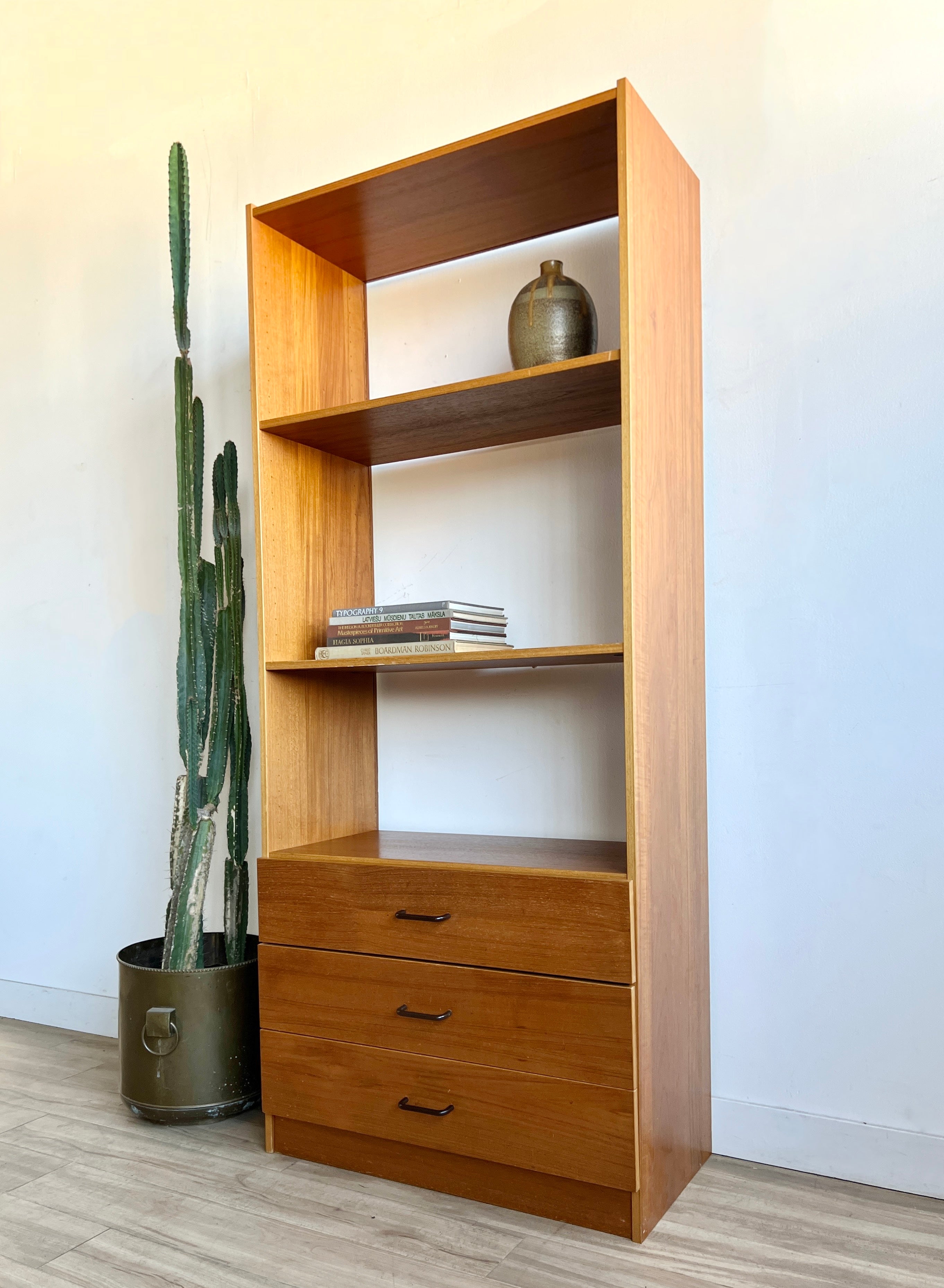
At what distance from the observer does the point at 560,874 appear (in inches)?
64.3

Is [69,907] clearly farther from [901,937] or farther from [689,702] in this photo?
[901,937]

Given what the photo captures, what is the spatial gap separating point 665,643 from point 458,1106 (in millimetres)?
858

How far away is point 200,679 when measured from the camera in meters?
2.17

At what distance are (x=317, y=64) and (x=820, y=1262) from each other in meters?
2.62

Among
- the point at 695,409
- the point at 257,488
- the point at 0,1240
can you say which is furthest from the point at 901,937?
the point at 0,1240

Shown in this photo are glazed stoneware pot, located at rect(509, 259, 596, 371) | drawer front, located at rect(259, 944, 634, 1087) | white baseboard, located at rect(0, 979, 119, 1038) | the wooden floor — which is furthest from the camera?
white baseboard, located at rect(0, 979, 119, 1038)

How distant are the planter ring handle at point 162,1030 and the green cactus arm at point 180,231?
1.38 meters

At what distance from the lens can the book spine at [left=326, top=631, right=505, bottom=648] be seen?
6.03 feet

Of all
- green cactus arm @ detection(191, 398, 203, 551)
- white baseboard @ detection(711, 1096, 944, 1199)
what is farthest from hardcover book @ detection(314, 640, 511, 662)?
white baseboard @ detection(711, 1096, 944, 1199)

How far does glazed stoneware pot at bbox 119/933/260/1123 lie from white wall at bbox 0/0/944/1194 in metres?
0.51

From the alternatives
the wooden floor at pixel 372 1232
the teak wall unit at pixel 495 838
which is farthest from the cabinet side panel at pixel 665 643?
the wooden floor at pixel 372 1232

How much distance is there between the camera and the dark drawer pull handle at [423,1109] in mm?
1715

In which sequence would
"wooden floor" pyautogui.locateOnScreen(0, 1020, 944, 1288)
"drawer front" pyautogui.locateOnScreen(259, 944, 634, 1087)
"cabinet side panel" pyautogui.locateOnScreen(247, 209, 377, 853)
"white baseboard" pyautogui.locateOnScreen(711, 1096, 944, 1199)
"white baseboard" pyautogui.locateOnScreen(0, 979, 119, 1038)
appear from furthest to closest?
"white baseboard" pyautogui.locateOnScreen(0, 979, 119, 1038) < "cabinet side panel" pyautogui.locateOnScreen(247, 209, 377, 853) < "white baseboard" pyautogui.locateOnScreen(711, 1096, 944, 1199) < "drawer front" pyautogui.locateOnScreen(259, 944, 634, 1087) < "wooden floor" pyautogui.locateOnScreen(0, 1020, 944, 1288)

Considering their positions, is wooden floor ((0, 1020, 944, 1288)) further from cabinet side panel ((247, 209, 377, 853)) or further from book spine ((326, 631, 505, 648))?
book spine ((326, 631, 505, 648))
